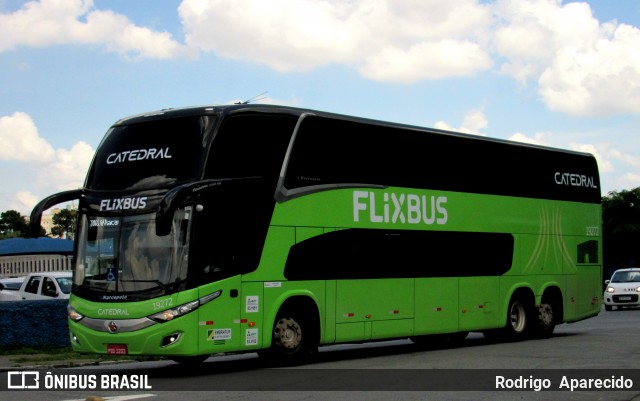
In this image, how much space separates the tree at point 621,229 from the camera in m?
75.7

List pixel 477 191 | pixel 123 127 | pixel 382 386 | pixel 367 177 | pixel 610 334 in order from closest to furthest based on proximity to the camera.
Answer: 1. pixel 382 386
2. pixel 123 127
3. pixel 367 177
4. pixel 477 191
5. pixel 610 334

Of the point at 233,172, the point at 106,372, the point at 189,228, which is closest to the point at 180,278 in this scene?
the point at 189,228

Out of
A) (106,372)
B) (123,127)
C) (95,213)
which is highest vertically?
(123,127)

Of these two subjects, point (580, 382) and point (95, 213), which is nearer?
point (580, 382)

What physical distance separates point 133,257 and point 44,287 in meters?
14.7

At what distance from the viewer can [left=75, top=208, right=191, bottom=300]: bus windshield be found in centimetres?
1460

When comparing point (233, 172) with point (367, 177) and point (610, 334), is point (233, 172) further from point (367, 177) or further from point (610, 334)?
point (610, 334)

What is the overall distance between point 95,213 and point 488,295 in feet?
30.8

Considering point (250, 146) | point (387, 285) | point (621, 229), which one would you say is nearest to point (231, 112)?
point (250, 146)

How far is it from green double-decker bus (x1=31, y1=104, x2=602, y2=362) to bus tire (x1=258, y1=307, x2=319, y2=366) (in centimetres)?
3

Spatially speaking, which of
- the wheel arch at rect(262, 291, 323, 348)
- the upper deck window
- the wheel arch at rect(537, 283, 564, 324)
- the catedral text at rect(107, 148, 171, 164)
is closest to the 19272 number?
the wheel arch at rect(537, 283, 564, 324)

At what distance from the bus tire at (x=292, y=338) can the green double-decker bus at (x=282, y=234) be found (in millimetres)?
27

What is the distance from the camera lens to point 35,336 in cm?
2238

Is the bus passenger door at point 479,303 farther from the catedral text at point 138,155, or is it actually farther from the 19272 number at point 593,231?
the catedral text at point 138,155
